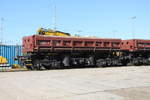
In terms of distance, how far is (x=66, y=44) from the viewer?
68.5 ft

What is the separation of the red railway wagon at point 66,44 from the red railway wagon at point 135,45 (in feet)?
6.13

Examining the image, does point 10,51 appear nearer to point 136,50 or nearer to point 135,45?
point 135,45

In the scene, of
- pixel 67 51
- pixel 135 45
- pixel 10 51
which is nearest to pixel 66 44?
pixel 67 51

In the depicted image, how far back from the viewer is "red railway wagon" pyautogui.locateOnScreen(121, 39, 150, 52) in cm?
2516

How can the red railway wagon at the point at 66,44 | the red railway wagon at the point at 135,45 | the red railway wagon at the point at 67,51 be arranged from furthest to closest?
1. the red railway wagon at the point at 135,45
2. the red railway wagon at the point at 67,51
3. the red railway wagon at the point at 66,44

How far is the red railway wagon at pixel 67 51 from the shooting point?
1956cm

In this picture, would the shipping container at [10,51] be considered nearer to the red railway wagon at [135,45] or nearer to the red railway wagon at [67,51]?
the red railway wagon at [67,51]

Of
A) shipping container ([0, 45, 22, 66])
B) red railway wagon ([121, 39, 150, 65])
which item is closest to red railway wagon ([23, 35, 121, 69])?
red railway wagon ([121, 39, 150, 65])

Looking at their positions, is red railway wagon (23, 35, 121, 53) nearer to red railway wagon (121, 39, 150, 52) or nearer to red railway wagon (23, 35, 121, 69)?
red railway wagon (23, 35, 121, 69)

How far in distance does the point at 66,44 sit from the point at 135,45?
8346 mm

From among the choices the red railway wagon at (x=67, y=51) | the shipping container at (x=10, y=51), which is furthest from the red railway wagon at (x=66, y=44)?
the shipping container at (x=10, y=51)

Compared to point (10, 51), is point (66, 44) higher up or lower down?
higher up

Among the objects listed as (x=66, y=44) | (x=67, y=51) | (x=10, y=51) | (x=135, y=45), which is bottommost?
(x=67, y=51)

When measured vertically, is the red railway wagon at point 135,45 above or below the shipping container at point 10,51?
above
